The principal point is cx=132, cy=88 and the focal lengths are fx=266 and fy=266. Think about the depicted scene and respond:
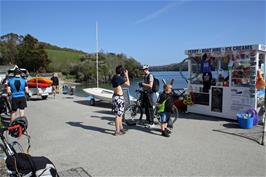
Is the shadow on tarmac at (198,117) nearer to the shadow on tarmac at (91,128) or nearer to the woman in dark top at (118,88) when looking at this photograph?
the shadow on tarmac at (91,128)

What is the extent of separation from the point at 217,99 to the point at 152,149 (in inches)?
176

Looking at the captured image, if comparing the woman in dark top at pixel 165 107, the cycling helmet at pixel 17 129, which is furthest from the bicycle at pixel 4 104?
the cycling helmet at pixel 17 129

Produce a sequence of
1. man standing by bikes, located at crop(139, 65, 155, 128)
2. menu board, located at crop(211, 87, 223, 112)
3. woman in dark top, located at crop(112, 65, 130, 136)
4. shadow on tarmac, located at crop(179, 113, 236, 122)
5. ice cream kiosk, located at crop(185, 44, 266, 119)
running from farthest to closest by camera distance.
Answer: menu board, located at crop(211, 87, 223, 112)
shadow on tarmac, located at crop(179, 113, 236, 122)
ice cream kiosk, located at crop(185, 44, 266, 119)
man standing by bikes, located at crop(139, 65, 155, 128)
woman in dark top, located at crop(112, 65, 130, 136)

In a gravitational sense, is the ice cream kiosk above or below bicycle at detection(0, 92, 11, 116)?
above

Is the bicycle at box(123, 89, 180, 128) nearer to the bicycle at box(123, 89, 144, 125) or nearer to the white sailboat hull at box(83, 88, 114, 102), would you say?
the bicycle at box(123, 89, 144, 125)

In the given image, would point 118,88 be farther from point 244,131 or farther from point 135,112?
point 244,131

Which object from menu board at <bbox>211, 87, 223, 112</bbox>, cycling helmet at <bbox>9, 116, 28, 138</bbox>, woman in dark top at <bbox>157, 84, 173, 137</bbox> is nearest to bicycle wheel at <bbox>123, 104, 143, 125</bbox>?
woman in dark top at <bbox>157, 84, 173, 137</bbox>

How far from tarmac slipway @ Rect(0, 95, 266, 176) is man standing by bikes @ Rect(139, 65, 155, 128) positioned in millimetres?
425

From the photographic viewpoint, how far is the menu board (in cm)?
916

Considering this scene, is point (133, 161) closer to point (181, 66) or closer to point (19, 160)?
point (19, 160)

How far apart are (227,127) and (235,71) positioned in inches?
84.6

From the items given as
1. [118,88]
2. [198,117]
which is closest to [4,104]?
[118,88]

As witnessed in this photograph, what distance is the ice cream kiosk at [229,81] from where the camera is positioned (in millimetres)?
8305

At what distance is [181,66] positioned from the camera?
1094 cm
